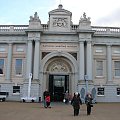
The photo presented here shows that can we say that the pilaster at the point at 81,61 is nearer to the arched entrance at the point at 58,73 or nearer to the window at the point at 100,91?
the arched entrance at the point at 58,73

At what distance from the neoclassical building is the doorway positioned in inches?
6.4

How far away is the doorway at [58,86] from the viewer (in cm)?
4153

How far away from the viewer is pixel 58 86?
143 feet

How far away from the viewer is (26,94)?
125ft

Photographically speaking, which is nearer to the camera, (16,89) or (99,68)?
(16,89)

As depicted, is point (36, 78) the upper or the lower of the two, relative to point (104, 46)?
lower

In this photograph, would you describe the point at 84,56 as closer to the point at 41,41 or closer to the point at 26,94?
the point at 41,41

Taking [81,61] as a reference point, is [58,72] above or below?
below

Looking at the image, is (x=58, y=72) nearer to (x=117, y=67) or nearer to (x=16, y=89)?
(x=16, y=89)

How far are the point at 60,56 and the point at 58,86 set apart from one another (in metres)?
5.84

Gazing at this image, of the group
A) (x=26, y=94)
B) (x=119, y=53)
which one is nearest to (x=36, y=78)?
(x=26, y=94)

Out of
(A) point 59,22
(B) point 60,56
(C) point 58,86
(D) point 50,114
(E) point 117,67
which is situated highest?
(A) point 59,22

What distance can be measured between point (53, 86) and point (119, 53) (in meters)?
12.1

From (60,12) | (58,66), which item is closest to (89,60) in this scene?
(58,66)
